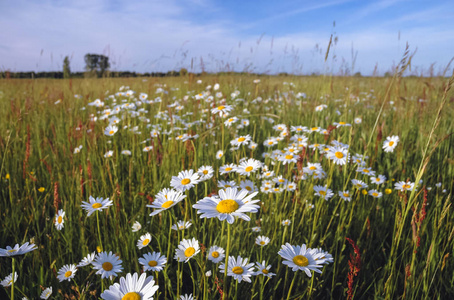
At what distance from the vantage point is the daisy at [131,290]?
2.15 feet

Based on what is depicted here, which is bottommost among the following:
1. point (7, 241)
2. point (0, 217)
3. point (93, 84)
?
point (7, 241)

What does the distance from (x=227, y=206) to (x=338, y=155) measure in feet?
3.39

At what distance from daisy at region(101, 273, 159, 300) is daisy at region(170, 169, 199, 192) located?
0.38 metres

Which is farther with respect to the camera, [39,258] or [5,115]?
[5,115]

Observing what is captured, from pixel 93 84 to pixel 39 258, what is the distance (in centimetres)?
579

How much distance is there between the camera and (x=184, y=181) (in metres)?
1.13

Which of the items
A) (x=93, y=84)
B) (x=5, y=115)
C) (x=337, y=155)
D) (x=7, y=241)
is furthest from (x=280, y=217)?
(x=93, y=84)

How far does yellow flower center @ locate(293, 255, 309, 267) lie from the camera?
2.68ft

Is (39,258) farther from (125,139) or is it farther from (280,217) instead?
(125,139)

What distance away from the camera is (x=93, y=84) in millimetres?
6273

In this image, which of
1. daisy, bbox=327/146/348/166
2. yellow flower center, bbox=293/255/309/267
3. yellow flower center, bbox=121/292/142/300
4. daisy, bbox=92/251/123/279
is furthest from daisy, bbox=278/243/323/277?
daisy, bbox=327/146/348/166

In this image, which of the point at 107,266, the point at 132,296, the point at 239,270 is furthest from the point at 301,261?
the point at 107,266

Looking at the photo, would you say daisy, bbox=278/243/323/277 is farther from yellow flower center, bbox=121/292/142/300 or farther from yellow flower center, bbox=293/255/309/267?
yellow flower center, bbox=121/292/142/300

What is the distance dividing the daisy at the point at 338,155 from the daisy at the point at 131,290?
1174mm
